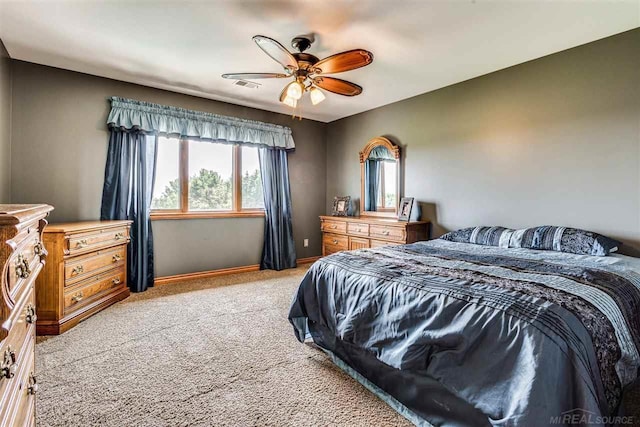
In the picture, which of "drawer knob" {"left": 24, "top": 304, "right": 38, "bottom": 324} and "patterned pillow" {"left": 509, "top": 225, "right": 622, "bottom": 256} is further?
"patterned pillow" {"left": 509, "top": 225, "right": 622, "bottom": 256}

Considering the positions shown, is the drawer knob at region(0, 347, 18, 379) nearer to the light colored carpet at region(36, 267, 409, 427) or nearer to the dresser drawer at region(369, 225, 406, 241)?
the light colored carpet at region(36, 267, 409, 427)

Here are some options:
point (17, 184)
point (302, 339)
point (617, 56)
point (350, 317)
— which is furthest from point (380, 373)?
point (17, 184)

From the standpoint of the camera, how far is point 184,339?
245 centimetres

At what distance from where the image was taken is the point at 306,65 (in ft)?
8.39

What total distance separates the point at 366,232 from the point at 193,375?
8.99 feet

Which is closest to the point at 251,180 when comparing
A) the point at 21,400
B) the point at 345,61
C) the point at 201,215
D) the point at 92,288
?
the point at 201,215

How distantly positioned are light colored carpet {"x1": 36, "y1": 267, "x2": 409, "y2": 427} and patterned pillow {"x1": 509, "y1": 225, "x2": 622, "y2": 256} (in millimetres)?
1943

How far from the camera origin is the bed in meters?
1.10

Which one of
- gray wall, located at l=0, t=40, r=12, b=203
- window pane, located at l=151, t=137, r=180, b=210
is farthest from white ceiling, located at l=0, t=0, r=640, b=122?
window pane, located at l=151, t=137, r=180, b=210

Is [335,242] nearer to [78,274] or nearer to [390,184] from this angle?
[390,184]

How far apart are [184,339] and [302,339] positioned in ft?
3.08

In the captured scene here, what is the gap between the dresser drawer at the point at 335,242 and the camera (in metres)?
4.56

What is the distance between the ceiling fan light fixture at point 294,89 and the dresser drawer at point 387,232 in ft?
6.52

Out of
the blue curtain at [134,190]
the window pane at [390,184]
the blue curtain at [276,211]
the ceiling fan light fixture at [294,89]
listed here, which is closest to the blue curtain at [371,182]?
the window pane at [390,184]
